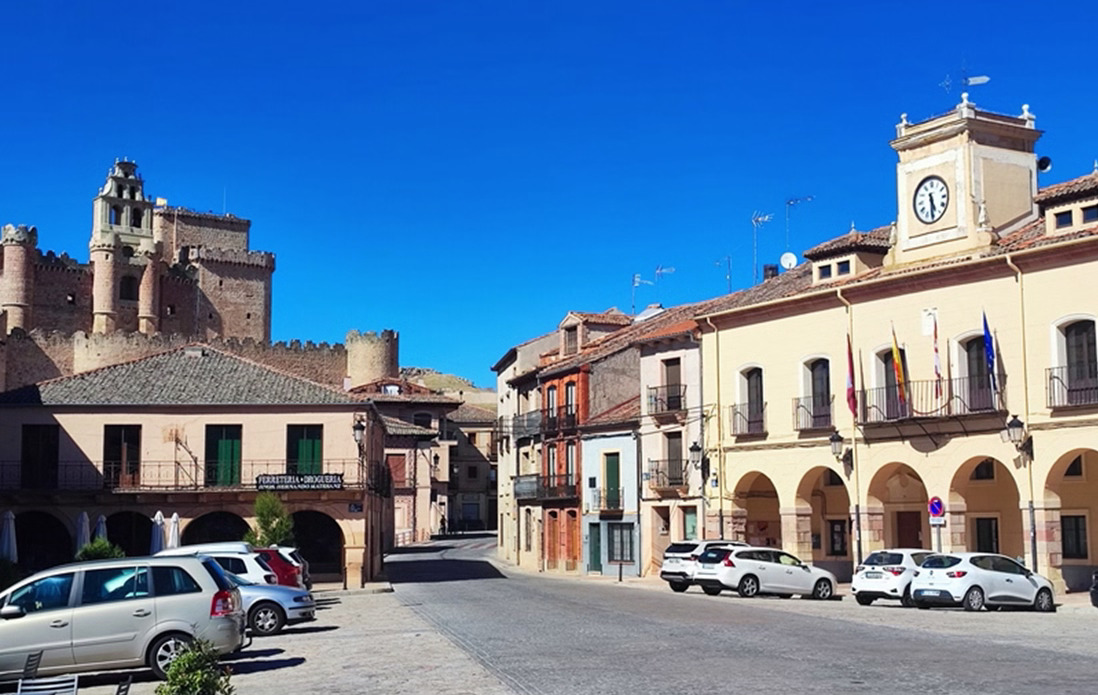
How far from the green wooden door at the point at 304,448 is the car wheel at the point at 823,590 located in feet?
47.7

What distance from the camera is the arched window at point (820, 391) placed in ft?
121

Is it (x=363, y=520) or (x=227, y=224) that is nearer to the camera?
(x=363, y=520)

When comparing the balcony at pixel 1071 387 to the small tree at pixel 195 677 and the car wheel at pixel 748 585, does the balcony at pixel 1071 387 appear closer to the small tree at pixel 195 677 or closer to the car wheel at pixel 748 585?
→ the car wheel at pixel 748 585

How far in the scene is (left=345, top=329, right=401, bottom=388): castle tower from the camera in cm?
8438

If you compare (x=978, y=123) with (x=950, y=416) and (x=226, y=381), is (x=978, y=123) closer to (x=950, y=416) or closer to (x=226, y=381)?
(x=950, y=416)

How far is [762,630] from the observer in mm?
21453

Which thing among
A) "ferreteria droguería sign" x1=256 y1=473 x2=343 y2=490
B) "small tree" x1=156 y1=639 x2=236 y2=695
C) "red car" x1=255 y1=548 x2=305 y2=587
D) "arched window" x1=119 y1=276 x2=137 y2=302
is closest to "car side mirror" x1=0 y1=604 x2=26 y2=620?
"small tree" x1=156 y1=639 x2=236 y2=695

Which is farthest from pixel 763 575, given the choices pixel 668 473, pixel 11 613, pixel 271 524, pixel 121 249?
pixel 121 249

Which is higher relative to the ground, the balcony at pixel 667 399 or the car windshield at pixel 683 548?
the balcony at pixel 667 399

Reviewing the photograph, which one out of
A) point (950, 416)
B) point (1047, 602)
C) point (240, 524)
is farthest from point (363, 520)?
point (1047, 602)

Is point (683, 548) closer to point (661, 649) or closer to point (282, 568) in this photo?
point (282, 568)

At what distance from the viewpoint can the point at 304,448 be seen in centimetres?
3831

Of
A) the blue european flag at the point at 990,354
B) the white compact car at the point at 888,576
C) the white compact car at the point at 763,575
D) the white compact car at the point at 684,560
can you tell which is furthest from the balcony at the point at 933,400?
the white compact car at the point at 684,560

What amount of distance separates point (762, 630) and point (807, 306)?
57.6 ft
